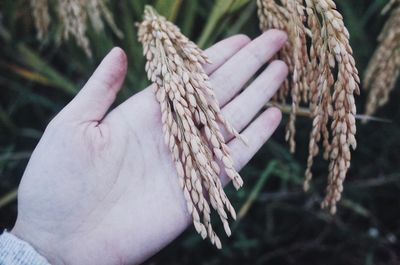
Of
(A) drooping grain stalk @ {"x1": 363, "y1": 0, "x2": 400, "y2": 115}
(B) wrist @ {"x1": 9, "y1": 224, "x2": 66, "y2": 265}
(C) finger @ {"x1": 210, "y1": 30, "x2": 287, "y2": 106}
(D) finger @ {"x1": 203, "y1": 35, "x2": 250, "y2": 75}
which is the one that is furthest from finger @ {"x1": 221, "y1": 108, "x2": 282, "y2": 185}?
(B) wrist @ {"x1": 9, "y1": 224, "x2": 66, "y2": 265}

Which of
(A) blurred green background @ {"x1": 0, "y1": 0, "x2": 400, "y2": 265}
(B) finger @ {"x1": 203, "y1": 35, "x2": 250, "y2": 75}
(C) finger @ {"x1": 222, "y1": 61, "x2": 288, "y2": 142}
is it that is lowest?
(A) blurred green background @ {"x1": 0, "y1": 0, "x2": 400, "y2": 265}

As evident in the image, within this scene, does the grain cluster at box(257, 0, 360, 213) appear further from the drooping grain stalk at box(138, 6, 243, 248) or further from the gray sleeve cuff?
the gray sleeve cuff

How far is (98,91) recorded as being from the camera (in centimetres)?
174

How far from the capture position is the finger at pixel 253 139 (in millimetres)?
1812

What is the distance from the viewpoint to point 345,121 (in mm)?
1486

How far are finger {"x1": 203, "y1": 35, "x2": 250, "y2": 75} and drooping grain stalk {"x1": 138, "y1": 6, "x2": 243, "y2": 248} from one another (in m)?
0.26

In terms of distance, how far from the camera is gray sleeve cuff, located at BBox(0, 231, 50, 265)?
1615mm

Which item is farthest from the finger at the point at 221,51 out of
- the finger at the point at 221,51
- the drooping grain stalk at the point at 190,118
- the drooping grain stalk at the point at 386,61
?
the drooping grain stalk at the point at 386,61

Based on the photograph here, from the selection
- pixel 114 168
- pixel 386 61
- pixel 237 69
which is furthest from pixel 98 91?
pixel 386 61

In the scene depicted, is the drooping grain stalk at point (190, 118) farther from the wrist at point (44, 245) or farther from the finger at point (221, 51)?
the wrist at point (44, 245)

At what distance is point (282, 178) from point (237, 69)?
0.76 m

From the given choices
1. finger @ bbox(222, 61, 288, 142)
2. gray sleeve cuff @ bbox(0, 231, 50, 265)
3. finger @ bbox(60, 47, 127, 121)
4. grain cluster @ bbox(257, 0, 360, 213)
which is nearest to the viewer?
grain cluster @ bbox(257, 0, 360, 213)

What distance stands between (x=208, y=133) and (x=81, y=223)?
1.98 feet

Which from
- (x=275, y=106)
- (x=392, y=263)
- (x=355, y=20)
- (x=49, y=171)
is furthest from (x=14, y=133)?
(x=392, y=263)
